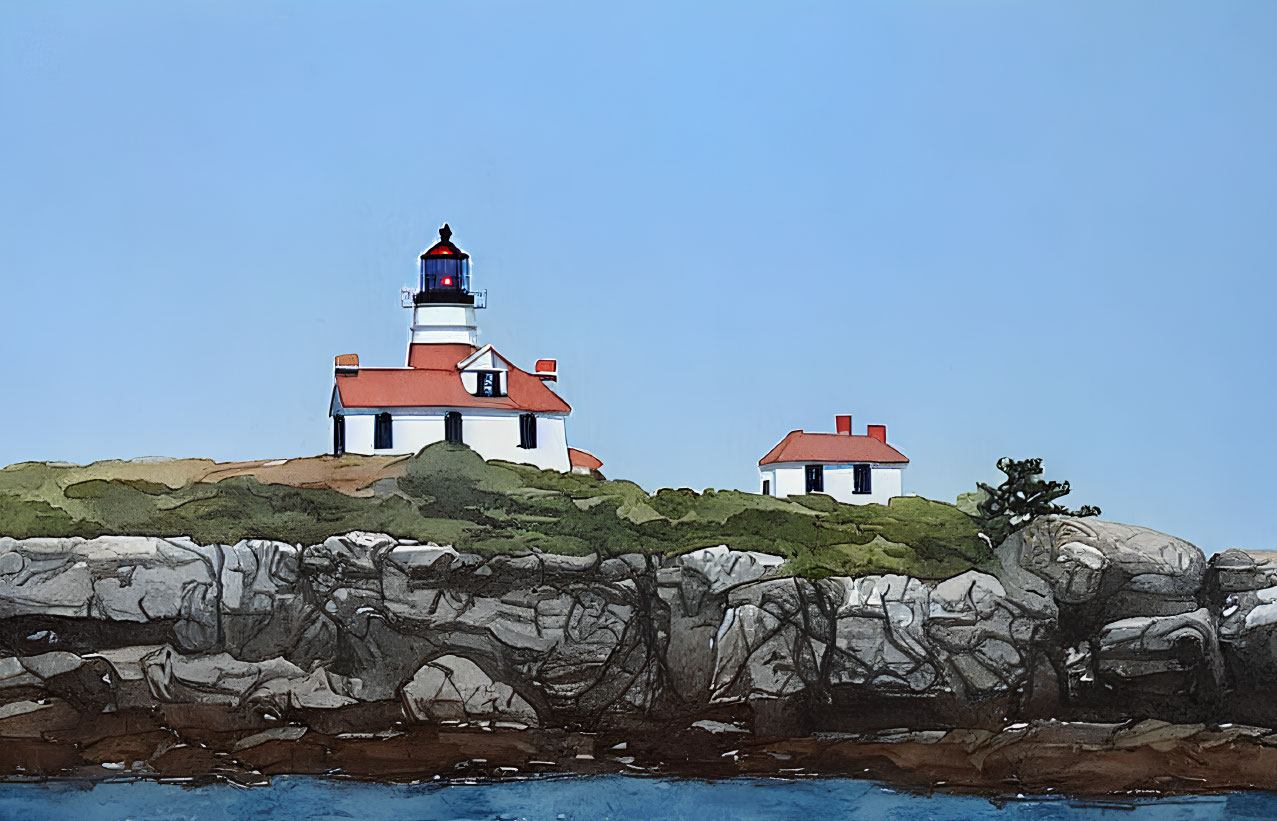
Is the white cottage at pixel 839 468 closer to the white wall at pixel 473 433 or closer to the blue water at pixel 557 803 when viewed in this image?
the white wall at pixel 473 433

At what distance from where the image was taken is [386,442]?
2561 centimetres

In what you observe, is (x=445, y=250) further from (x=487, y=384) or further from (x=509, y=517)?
(x=509, y=517)

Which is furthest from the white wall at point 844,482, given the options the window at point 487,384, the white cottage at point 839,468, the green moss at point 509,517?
the green moss at point 509,517

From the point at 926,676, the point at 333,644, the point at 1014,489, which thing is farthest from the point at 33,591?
the point at 1014,489

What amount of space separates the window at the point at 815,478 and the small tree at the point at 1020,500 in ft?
25.5

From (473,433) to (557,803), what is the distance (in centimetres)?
1030

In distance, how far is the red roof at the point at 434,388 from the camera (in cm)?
2584

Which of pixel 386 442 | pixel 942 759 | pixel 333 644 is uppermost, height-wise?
pixel 386 442

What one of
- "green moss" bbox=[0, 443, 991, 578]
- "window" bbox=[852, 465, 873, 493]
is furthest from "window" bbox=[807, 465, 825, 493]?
"green moss" bbox=[0, 443, 991, 578]

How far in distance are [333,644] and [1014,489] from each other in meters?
9.30

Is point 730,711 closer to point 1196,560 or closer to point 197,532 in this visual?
point 1196,560

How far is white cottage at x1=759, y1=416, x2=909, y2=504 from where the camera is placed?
28.2 meters

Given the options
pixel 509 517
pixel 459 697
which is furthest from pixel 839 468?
pixel 459 697

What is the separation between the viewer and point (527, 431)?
26.7 m
